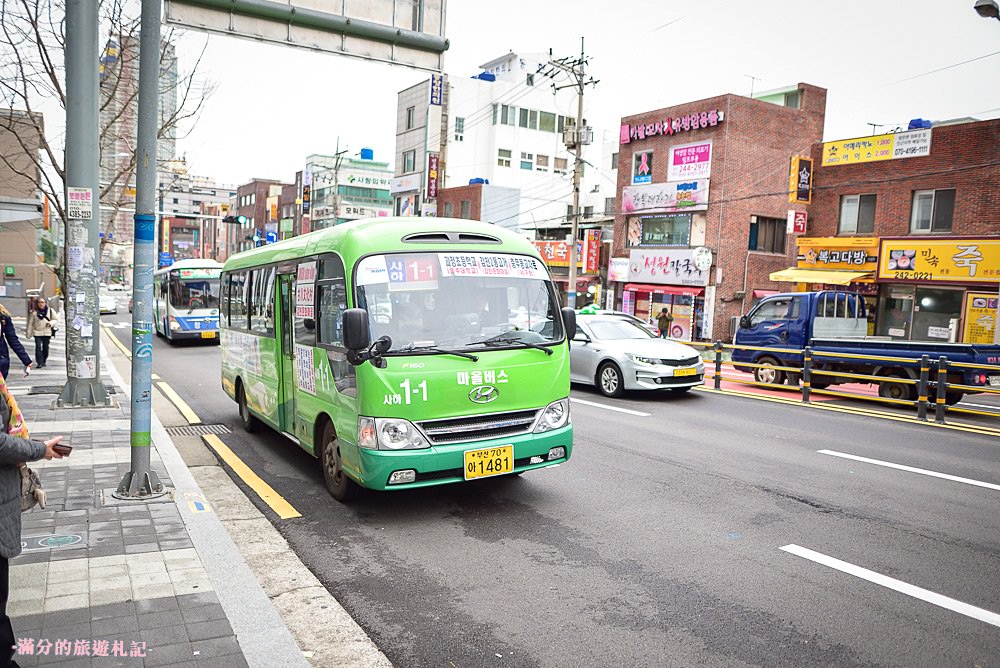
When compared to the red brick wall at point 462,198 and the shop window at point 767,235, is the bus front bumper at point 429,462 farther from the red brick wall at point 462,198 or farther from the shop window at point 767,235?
the red brick wall at point 462,198

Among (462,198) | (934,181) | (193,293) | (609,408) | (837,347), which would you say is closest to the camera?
(609,408)

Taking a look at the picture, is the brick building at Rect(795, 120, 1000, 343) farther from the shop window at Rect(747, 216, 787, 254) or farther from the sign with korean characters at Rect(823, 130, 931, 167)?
the shop window at Rect(747, 216, 787, 254)

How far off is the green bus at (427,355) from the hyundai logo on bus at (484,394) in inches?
0.5

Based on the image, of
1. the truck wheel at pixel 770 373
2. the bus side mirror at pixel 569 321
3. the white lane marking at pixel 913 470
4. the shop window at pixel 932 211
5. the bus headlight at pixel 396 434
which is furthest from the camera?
the shop window at pixel 932 211

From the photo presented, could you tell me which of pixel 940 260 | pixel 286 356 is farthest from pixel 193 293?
pixel 940 260

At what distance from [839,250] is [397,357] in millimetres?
24212

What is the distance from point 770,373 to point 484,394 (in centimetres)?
1218

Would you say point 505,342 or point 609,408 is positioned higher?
point 505,342

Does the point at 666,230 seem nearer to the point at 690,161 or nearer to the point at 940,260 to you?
the point at 690,161

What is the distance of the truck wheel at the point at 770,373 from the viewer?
53.9ft

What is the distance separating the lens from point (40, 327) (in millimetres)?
16984

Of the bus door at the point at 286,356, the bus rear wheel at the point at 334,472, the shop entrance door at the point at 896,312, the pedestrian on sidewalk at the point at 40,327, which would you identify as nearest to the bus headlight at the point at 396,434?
the bus rear wheel at the point at 334,472

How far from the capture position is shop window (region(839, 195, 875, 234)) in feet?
84.7

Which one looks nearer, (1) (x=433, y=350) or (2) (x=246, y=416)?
(1) (x=433, y=350)
